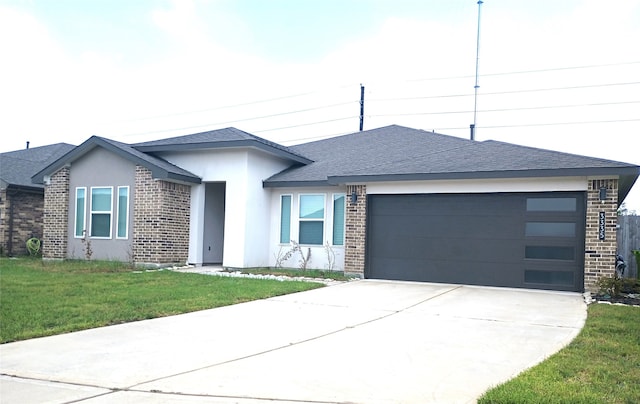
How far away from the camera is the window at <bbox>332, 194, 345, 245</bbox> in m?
15.9

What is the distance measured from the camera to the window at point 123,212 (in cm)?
1630

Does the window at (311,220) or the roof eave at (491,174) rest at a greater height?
the roof eave at (491,174)

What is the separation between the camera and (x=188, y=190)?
16.8m

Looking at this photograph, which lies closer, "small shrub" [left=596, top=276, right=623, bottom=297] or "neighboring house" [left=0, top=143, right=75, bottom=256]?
"small shrub" [left=596, top=276, right=623, bottom=297]

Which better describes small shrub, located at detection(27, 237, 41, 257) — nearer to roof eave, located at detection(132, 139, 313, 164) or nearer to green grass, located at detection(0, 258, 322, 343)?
green grass, located at detection(0, 258, 322, 343)

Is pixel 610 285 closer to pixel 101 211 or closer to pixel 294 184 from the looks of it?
pixel 294 184

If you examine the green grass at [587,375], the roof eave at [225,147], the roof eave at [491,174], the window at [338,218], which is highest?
the roof eave at [225,147]

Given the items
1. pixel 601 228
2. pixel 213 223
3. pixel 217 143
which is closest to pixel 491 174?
pixel 601 228

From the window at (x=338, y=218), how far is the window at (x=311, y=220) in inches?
16.8

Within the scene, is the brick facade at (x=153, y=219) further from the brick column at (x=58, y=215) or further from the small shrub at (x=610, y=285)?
the small shrub at (x=610, y=285)

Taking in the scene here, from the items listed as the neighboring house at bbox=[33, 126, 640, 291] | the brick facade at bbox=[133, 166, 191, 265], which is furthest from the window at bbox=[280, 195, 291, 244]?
the brick facade at bbox=[133, 166, 191, 265]

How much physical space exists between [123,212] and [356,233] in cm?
724

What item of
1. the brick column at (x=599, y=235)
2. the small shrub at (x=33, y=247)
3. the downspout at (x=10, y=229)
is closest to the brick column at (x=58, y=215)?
the small shrub at (x=33, y=247)

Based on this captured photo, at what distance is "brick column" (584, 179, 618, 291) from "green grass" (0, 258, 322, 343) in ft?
20.3
